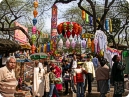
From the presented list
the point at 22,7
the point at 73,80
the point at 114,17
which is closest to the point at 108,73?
the point at 73,80

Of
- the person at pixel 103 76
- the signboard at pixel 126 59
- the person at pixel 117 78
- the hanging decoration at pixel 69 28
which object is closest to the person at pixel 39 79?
the person at pixel 103 76

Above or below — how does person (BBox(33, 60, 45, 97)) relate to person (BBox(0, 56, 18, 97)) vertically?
below

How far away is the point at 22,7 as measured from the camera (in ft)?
78.1

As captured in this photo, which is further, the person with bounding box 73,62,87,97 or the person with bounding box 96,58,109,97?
the person with bounding box 73,62,87,97

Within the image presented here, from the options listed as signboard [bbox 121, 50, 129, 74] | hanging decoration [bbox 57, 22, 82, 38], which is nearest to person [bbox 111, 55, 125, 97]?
signboard [bbox 121, 50, 129, 74]

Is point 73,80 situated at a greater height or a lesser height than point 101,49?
lesser

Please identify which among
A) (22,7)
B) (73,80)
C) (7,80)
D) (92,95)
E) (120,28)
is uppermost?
(22,7)

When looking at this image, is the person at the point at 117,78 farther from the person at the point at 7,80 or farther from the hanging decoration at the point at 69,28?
the hanging decoration at the point at 69,28

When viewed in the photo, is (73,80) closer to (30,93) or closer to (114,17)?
(30,93)

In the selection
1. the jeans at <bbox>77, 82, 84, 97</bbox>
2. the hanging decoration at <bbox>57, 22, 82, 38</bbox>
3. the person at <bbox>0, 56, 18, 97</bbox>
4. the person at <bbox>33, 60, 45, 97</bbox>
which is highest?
the hanging decoration at <bbox>57, 22, 82, 38</bbox>

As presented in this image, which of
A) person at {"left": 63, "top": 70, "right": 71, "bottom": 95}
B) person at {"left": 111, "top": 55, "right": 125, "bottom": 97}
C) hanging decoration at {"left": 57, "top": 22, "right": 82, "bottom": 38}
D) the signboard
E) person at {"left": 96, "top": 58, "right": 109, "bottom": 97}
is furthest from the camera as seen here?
hanging decoration at {"left": 57, "top": 22, "right": 82, "bottom": 38}

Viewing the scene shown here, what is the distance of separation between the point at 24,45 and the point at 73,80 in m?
11.7

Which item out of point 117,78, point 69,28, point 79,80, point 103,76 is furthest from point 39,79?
point 69,28

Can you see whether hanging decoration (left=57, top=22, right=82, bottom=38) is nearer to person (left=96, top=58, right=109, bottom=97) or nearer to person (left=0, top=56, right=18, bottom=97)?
person (left=96, top=58, right=109, bottom=97)
